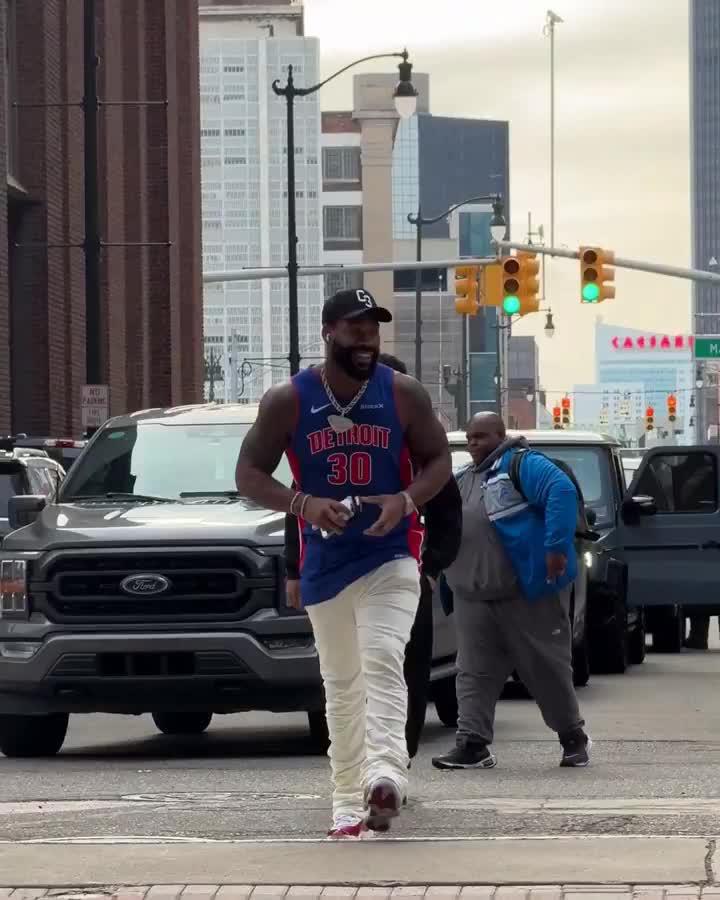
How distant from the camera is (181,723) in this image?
13.8 m

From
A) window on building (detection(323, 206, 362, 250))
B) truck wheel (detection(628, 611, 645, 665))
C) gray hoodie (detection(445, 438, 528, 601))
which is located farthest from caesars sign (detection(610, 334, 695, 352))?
gray hoodie (detection(445, 438, 528, 601))

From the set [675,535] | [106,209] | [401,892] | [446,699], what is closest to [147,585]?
[446,699]

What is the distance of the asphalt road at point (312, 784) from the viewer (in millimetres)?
8594

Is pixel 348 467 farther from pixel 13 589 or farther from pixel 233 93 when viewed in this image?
pixel 233 93

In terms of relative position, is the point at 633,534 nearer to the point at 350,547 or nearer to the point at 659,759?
the point at 659,759

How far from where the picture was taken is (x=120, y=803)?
31.5ft

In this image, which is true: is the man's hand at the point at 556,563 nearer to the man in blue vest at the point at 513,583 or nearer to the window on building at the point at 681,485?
the man in blue vest at the point at 513,583

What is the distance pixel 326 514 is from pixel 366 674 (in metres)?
0.59

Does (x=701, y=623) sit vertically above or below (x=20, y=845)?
below

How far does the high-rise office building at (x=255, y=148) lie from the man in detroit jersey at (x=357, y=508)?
492ft

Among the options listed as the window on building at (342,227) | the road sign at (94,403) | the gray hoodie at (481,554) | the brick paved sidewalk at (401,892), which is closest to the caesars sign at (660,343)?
the window on building at (342,227)

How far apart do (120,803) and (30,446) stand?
Answer: 13.4 m

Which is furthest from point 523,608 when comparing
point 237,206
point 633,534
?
point 237,206

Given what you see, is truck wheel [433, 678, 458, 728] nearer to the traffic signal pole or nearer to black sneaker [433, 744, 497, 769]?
black sneaker [433, 744, 497, 769]
